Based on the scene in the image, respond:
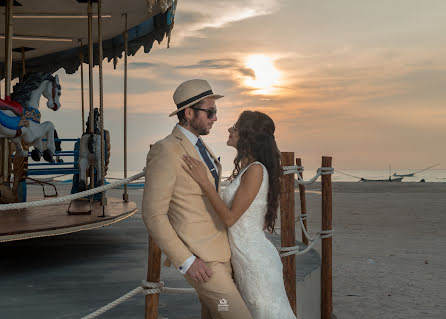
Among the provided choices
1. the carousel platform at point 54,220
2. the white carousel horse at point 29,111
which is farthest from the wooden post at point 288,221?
the white carousel horse at point 29,111

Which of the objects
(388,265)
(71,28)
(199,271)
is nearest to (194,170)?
(199,271)

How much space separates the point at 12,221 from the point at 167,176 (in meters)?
4.88

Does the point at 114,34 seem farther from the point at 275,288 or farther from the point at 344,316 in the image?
the point at 275,288

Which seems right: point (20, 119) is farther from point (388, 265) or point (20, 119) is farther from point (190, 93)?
point (388, 265)

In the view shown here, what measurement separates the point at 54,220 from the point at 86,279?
152cm

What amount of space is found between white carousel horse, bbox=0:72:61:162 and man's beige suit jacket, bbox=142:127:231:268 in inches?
216

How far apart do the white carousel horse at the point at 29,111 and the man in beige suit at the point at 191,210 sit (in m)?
5.45

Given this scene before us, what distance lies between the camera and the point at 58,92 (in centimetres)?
844

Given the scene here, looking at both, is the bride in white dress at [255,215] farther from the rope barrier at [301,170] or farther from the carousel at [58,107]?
the carousel at [58,107]

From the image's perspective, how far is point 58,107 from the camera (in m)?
8.48

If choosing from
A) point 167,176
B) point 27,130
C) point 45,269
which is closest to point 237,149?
point 167,176

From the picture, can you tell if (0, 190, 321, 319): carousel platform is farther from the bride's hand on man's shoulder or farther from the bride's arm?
the bride's hand on man's shoulder

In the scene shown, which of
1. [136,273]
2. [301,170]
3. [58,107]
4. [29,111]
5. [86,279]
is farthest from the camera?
[58,107]

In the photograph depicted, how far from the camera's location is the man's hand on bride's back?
8.54 feet
